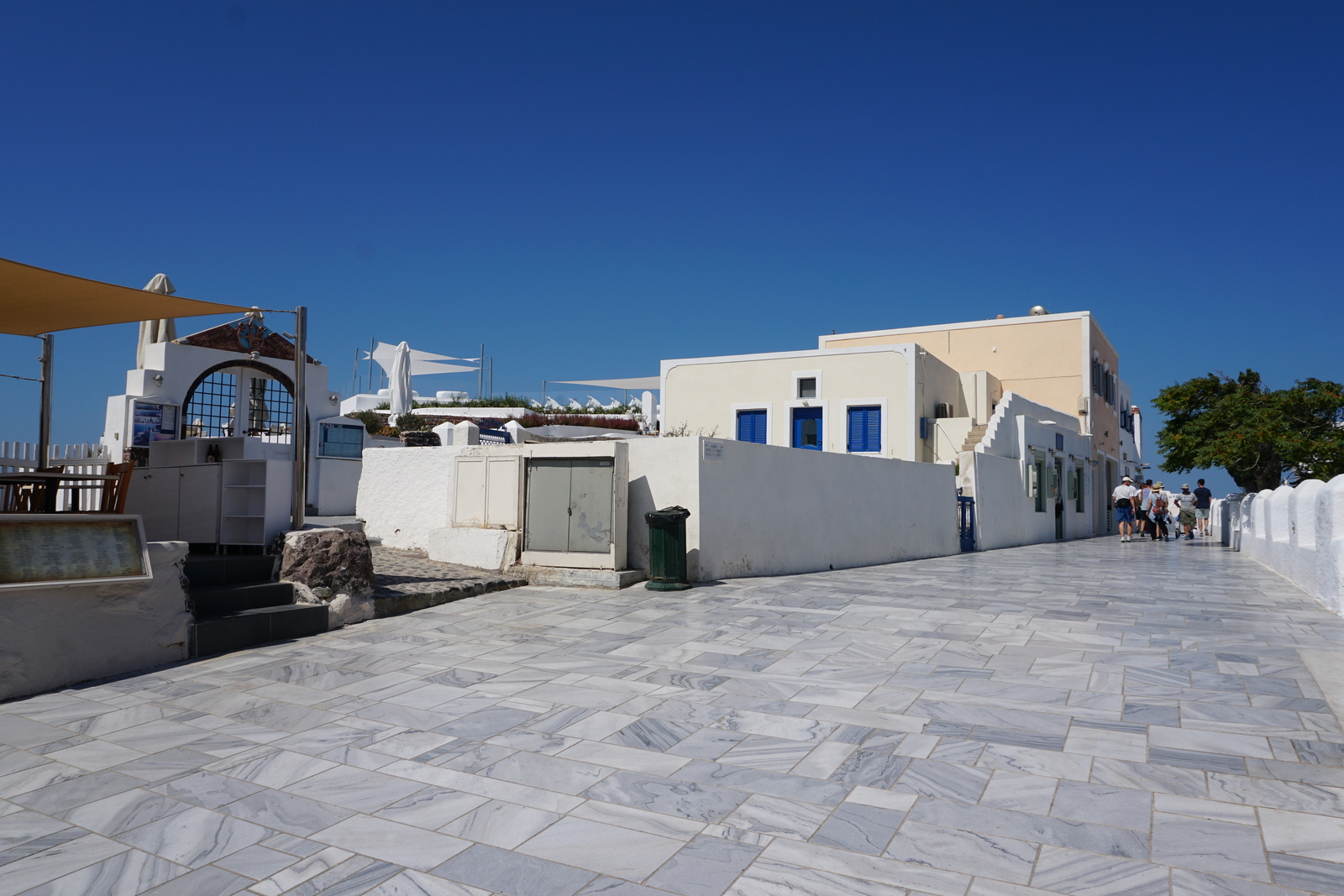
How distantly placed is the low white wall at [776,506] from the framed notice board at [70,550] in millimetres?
6082

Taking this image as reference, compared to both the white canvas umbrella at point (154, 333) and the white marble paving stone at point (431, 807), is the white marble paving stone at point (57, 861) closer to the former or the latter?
the white marble paving stone at point (431, 807)

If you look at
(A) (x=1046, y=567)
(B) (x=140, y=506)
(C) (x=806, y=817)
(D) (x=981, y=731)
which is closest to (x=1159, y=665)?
(D) (x=981, y=731)

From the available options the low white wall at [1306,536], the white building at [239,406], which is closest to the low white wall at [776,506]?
the low white wall at [1306,536]

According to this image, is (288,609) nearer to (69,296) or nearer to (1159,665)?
(69,296)

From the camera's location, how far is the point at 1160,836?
338cm

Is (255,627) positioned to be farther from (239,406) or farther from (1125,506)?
(1125,506)

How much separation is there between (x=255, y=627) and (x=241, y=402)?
15914mm

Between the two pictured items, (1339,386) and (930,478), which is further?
(1339,386)

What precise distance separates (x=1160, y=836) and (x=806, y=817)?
4.70ft

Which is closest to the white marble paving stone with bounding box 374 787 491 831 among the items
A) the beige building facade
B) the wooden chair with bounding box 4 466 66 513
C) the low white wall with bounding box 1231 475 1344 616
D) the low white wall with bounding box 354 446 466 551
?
the wooden chair with bounding box 4 466 66 513

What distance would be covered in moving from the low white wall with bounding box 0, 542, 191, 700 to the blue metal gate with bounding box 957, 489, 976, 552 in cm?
1642

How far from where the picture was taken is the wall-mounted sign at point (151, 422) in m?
18.0

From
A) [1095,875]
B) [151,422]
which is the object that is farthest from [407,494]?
[1095,875]

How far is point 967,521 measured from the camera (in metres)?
19.3
